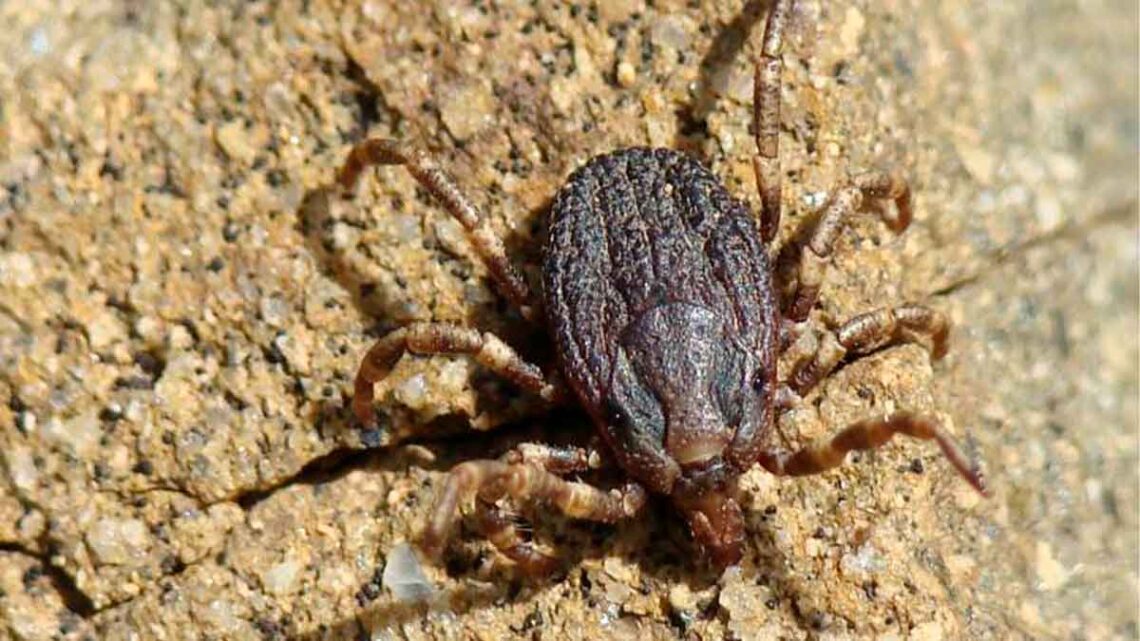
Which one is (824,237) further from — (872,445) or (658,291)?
(872,445)

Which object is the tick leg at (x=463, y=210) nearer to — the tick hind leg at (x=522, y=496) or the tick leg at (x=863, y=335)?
the tick hind leg at (x=522, y=496)

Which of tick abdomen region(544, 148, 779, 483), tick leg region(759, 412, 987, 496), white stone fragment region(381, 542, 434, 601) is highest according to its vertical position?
tick abdomen region(544, 148, 779, 483)

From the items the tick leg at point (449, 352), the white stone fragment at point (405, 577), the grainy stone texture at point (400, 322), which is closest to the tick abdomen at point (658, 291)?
the tick leg at point (449, 352)

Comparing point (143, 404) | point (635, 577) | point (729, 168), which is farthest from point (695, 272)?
point (143, 404)

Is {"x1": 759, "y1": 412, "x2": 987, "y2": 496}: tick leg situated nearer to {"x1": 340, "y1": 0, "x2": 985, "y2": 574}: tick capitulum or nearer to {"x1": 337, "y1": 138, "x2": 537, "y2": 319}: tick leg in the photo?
{"x1": 340, "y1": 0, "x2": 985, "y2": 574}: tick capitulum

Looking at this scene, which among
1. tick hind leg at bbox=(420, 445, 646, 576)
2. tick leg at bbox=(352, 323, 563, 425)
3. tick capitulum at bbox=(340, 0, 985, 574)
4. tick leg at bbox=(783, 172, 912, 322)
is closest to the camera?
tick hind leg at bbox=(420, 445, 646, 576)

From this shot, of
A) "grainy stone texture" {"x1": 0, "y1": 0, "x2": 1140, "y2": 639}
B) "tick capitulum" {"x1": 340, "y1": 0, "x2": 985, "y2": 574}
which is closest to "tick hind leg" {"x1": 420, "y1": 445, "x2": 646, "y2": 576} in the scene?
"tick capitulum" {"x1": 340, "y1": 0, "x2": 985, "y2": 574}

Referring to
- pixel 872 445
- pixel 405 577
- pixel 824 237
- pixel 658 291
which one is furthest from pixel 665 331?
pixel 405 577

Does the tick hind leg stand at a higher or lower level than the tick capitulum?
lower
